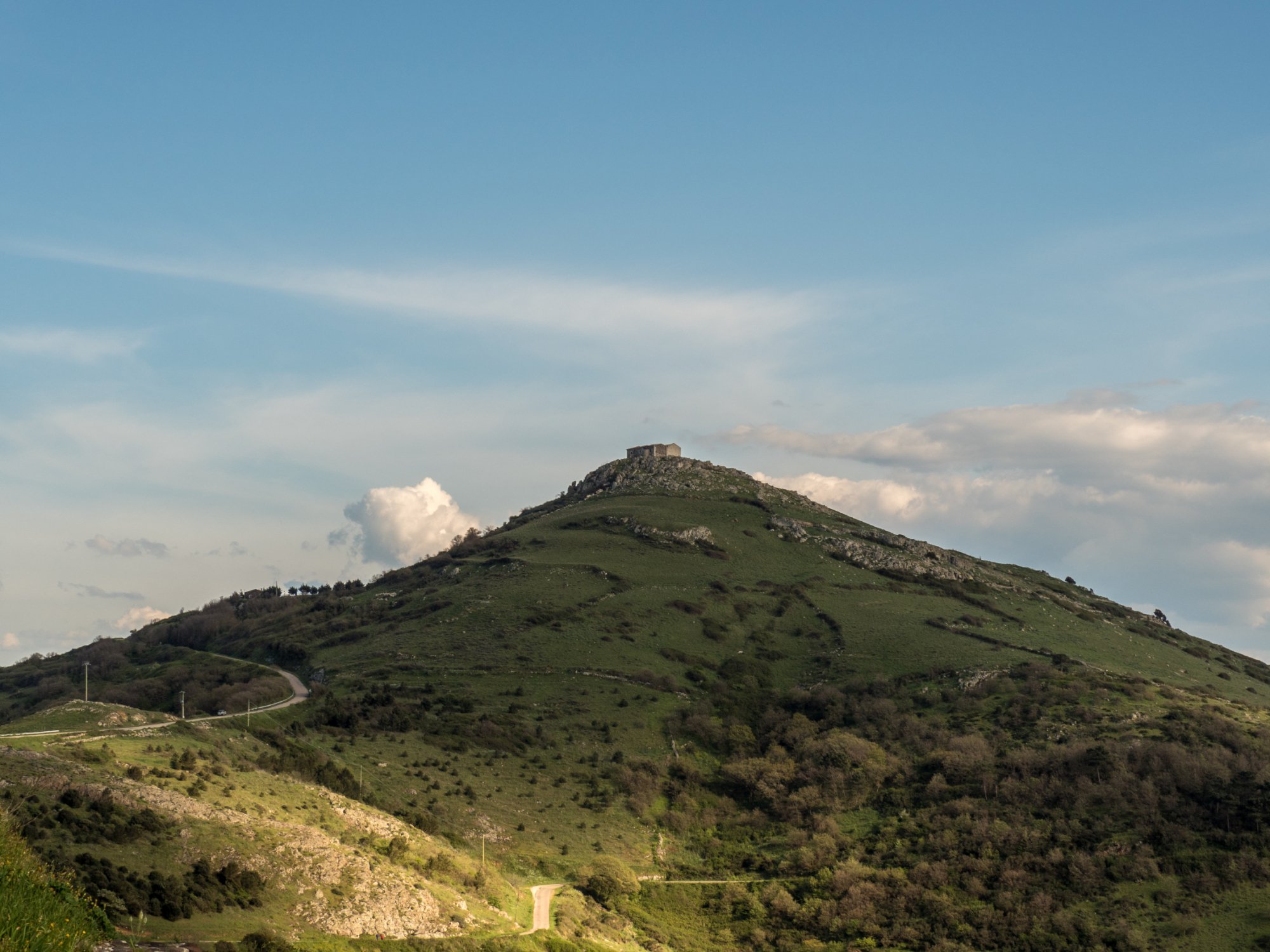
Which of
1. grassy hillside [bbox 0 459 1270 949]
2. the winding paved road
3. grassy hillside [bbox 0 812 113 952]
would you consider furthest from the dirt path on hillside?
grassy hillside [bbox 0 812 113 952]

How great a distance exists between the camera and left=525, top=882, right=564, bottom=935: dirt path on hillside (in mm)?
72062

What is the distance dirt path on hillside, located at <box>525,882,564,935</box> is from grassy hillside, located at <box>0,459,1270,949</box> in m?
1.80

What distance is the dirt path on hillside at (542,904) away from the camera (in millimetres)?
72062

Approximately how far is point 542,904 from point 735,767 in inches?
1747

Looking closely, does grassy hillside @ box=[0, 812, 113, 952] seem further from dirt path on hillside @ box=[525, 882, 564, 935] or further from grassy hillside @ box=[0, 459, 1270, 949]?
dirt path on hillside @ box=[525, 882, 564, 935]

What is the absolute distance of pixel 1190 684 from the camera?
152 meters

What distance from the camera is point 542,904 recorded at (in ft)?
254

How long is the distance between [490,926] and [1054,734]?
73.0 metres

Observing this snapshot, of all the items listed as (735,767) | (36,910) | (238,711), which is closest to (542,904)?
(735,767)

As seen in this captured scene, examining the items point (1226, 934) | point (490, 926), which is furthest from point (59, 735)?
point (1226, 934)

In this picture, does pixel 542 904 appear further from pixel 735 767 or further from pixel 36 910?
pixel 36 910

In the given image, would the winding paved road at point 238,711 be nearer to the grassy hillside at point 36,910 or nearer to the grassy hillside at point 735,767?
the grassy hillside at point 735,767

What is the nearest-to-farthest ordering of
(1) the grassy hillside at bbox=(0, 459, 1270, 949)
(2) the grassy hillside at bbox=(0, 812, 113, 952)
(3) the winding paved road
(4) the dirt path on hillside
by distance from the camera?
(2) the grassy hillside at bbox=(0, 812, 113, 952)
(4) the dirt path on hillside
(1) the grassy hillside at bbox=(0, 459, 1270, 949)
(3) the winding paved road

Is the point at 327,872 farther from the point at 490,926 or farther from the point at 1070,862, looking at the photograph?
the point at 1070,862
